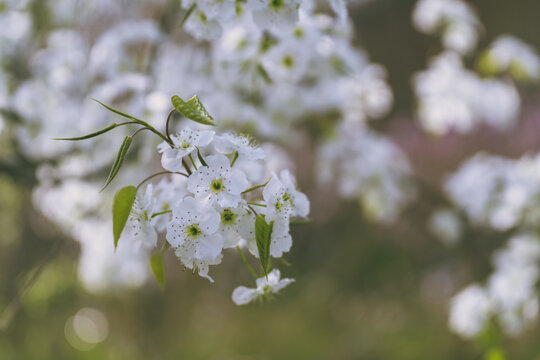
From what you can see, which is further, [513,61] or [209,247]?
[513,61]

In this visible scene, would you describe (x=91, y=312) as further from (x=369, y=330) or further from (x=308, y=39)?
(x=308, y=39)

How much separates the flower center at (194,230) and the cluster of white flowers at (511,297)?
1.14 meters

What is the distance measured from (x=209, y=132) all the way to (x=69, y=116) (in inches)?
43.9

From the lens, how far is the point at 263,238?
2.11 feet

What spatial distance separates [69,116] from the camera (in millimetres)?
1662

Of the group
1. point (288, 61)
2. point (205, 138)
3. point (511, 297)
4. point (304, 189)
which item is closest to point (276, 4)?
point (205, 138)

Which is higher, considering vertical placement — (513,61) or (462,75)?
(462,75)

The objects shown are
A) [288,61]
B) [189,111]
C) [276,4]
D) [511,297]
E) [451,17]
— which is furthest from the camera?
[451,17]

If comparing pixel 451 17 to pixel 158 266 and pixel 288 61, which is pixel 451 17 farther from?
pixel 158 266

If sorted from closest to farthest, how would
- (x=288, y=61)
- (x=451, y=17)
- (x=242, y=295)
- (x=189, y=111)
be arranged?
(x=189, y=111) < (x=242, y=295) < (x=288, y=61) < (x=451, y=17)

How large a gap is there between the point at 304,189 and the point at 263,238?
3.28m

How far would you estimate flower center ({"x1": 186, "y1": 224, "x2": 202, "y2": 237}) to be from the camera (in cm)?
66

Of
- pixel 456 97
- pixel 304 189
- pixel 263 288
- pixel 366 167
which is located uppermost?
pixel 304 189

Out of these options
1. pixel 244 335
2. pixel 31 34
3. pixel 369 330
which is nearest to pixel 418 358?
pixel 369 330
